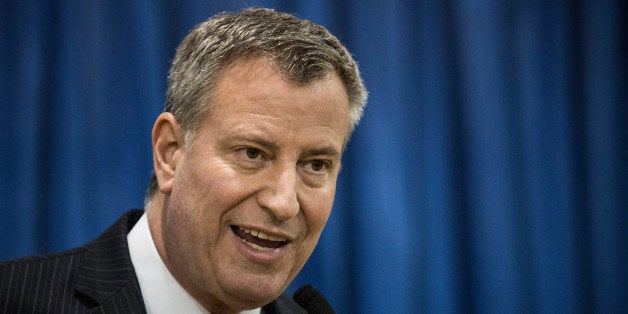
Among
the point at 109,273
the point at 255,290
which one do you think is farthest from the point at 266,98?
the point at 109,273

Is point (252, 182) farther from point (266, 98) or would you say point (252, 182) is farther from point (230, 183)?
point (266, 98)

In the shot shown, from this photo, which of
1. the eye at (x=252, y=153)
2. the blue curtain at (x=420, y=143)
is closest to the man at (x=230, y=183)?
the eye at (x=252, y=153)

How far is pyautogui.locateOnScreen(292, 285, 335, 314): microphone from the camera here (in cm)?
166

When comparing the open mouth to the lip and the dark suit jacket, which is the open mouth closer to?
the lip

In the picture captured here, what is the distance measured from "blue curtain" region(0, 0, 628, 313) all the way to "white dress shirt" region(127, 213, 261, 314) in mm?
699

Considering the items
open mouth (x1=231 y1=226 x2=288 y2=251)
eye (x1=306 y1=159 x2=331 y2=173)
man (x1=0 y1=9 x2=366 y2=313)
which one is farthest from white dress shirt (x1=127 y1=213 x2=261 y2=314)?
eye (x1=306 y1=159 x2=331 y2=173)

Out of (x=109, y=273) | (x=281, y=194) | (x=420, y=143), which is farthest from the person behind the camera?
(x=420, y=143)

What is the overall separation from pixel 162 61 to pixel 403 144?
39.0 inches

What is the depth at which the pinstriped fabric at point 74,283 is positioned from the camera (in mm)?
1648

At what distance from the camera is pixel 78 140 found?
8.17ft

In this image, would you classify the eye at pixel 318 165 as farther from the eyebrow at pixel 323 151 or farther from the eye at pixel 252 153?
the eye at pixel 252 153

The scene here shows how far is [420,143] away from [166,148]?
128 centimetres

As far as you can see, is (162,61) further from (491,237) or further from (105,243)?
(491,237)

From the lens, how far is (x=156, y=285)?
1.80 meters
